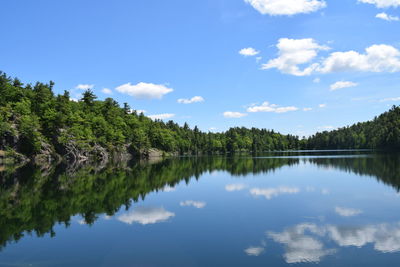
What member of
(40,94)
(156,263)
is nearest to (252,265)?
(156,263)

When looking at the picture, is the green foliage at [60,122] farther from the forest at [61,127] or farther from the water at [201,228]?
the water at [201,228]

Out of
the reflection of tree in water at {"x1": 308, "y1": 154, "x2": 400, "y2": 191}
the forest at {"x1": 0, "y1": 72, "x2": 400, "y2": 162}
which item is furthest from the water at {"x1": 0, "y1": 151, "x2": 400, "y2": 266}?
the forest at {"x1": 0, "y1": 72, "x2": 400, "y2": 162}

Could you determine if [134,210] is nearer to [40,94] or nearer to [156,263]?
[156,263]

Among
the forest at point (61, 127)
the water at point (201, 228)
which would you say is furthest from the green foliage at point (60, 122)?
the water at point (201, 228)

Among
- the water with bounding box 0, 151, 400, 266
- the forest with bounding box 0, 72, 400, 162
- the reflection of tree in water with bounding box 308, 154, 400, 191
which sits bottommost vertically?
the water with bounding box 0, 151, 400, 266

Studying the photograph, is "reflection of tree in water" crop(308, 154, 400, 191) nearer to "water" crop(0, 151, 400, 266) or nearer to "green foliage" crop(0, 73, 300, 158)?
"water" crop(0, 151, 400, 266)

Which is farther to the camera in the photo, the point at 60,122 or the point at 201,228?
the point at 60,122

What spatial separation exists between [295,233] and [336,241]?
84.6 inches

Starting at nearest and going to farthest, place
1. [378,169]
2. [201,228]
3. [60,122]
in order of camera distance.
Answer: [201,228], [378,169], [60,122]

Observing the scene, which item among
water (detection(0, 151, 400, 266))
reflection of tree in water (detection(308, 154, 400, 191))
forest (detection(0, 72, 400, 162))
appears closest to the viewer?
water (detection(0, 151, 400, 266))

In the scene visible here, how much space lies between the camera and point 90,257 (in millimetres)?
13820

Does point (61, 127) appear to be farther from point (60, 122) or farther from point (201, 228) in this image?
point (201, 228)

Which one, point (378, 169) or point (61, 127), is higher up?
point (61, 127)

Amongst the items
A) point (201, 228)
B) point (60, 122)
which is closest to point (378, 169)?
point (201, 228)
